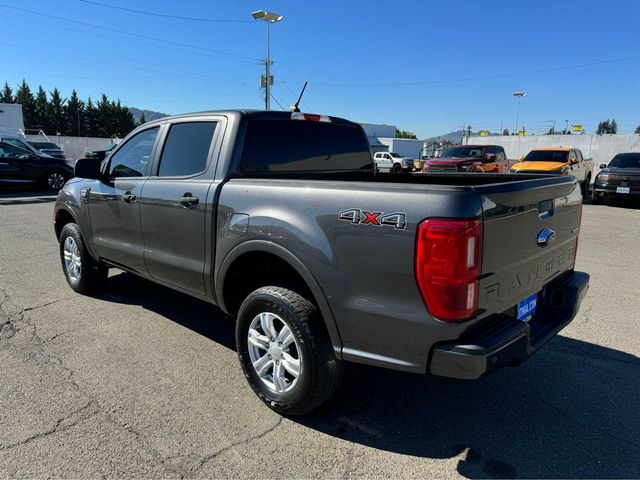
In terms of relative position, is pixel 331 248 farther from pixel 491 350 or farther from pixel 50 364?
pixel 50 364

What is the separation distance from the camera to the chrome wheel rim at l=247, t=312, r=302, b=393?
2785 millimetres

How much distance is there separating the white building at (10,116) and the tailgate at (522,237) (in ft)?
156

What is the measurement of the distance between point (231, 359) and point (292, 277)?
1.13 meters

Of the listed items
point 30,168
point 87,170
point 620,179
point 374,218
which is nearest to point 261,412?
point 374,218

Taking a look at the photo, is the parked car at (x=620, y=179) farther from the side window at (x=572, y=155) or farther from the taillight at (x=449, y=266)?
the taillight at (x=449, y=266)

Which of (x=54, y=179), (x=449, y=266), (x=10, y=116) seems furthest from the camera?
(x=10, y=116)

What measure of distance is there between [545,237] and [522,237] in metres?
0.34

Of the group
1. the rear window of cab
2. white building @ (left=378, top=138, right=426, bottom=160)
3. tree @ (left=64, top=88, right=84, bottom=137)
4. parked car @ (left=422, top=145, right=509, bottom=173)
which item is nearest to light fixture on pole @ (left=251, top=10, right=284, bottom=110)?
parked car @ (left=422, top=145, right=509, bottom=173)

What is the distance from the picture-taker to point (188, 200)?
3383 mm

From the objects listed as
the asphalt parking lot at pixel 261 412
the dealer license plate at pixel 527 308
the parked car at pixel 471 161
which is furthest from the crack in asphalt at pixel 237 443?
the parked car at pixel 471 161

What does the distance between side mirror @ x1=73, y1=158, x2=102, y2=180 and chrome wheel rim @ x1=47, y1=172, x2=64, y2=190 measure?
1361cm

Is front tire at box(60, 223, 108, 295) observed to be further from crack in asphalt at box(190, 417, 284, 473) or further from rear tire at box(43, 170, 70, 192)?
rear tire at box(43, 170, 70, 192)

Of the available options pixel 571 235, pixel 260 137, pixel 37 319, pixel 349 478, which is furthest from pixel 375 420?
pixel 37 319

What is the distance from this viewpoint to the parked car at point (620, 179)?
13180 millimetres
